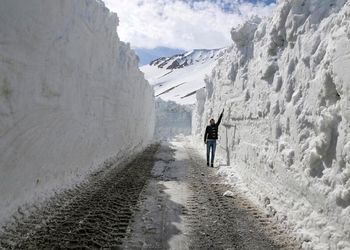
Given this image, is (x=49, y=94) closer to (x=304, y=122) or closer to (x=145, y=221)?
(x=145, y=221)

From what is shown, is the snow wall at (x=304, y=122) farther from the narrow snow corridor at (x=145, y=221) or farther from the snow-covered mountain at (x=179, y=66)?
the snow-covered mountain at (x=179, y=66)

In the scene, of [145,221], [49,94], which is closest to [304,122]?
[145,221]

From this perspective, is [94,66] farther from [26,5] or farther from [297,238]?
[297,238]

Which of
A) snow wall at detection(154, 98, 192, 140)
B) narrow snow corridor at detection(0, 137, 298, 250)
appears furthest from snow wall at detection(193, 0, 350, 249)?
snow wall at detection(154, 98, 192, 140)

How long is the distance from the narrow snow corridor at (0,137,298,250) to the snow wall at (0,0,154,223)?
482mm

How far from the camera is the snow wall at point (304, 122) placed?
12.7 ft

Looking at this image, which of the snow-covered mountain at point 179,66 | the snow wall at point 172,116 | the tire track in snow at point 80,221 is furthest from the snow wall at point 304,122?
the snow-covered mountain at point 179,66

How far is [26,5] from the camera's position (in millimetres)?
4801

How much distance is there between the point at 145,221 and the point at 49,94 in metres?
2.55

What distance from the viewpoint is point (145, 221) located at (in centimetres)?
488

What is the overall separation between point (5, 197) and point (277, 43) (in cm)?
519

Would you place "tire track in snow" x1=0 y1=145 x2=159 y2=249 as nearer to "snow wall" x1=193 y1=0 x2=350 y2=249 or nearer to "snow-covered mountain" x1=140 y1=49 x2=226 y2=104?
"snow wall" x1=193 y1=0 x2=350 y2=249

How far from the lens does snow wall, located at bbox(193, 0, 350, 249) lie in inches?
153

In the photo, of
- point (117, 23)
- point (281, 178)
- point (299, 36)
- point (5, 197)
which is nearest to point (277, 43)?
point (299, 36)
